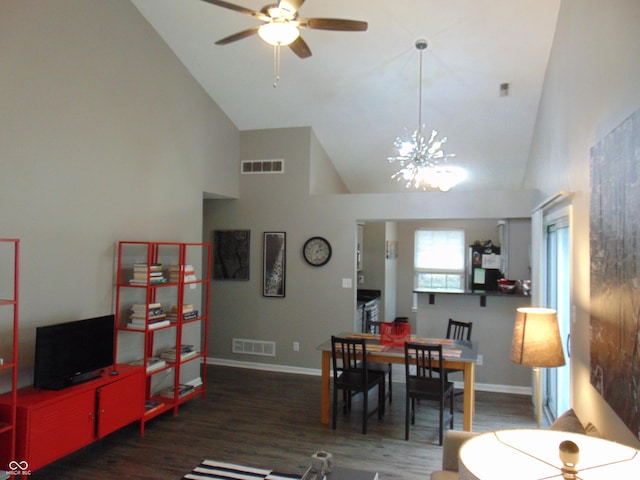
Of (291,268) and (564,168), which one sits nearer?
(564,168)

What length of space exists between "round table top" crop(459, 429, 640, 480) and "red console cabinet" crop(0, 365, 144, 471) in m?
3.12

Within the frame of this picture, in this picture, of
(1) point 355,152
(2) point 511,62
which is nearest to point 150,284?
(1) point 355,152

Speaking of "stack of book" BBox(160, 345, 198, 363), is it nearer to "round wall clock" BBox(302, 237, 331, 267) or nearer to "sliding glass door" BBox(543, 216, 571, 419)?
"round wall clock" BBox(302, 237, 331, 267)

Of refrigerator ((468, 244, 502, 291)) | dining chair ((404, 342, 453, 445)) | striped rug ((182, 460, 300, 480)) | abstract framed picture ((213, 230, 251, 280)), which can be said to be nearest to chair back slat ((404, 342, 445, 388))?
dining chair ((404, 342, 453, 445))

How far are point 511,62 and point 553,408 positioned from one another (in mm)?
3552

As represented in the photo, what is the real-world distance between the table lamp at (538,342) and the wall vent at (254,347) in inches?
168

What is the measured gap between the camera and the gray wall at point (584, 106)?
2.12 metres

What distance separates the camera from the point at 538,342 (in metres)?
2.91

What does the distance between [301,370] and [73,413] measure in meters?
3.52

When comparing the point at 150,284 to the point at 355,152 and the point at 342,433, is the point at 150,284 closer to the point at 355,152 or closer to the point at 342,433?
the point at 342,433

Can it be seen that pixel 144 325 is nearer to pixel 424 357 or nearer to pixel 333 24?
pixel 424 357

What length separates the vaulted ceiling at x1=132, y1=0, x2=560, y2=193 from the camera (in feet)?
14.4

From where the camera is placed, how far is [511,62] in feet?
15.9

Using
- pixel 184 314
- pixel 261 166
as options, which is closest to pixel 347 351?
pixel 184 314
